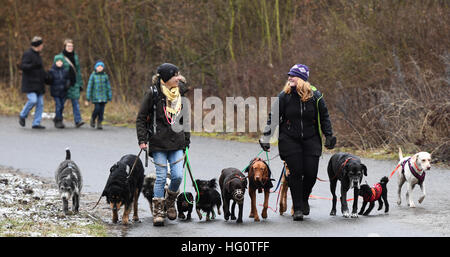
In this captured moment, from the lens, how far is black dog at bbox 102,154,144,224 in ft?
33.6

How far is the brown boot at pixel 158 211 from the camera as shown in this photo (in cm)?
1035

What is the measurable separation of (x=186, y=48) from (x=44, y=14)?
708 centimetres

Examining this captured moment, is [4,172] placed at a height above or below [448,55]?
below

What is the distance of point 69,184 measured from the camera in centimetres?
1125

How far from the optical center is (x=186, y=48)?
25.6 meters

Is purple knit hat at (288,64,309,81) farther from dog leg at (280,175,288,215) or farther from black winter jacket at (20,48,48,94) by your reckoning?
black winter jacket at (20,48,48,94)

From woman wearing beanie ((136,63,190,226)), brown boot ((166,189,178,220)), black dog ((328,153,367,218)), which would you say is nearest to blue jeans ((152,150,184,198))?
woman wearing beanie ((136,63,190,226))

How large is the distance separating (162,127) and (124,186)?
91cm

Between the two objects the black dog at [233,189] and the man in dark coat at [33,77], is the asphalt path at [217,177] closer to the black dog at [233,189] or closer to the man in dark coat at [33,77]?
the black dog at [233,189]

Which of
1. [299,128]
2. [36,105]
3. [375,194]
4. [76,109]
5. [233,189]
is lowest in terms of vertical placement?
[375,194]

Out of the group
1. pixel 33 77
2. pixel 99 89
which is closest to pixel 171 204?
pixel 99 89

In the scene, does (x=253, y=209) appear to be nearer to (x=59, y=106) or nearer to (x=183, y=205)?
(x=183, y=205)
